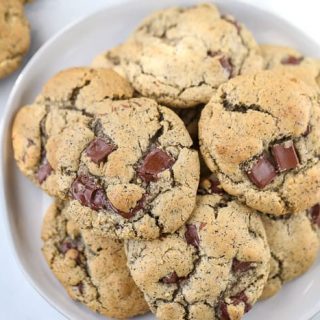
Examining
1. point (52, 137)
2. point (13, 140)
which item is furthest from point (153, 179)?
point (13, 140)

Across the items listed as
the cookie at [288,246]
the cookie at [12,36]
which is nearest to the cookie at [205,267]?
the cookie at [288,246]

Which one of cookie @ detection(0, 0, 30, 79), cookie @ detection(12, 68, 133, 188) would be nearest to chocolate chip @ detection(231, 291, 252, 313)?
cookie @ detection(12, 68, 133, 188)

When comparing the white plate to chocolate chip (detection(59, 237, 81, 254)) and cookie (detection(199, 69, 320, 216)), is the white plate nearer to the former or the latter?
chocolate chip (detection(59, 237, 81, 254))

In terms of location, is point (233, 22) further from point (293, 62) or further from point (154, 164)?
point (154, 164)

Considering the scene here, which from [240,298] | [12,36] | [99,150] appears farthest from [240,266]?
[12,36]

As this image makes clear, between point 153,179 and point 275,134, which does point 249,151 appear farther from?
point 153,179

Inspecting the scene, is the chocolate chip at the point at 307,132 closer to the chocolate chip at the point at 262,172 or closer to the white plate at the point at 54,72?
the chocolate chip at the point at 262,172
